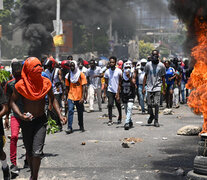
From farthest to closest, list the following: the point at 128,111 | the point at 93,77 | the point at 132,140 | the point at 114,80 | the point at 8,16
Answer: the point at 8,16 < the point at 93,77 < the point at 114,80 < the point at 128,111 < the point at 132,140

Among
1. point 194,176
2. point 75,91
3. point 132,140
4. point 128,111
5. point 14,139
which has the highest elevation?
point 75,91

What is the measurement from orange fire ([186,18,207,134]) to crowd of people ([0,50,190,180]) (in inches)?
79.2

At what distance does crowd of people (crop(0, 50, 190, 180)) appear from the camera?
5699 millimetres

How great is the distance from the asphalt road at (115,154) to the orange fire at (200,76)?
899 millimetres

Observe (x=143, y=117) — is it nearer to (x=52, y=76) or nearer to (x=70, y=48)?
(x=52, y=76)

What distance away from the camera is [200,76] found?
7.23m

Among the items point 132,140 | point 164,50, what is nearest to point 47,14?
point 132,140

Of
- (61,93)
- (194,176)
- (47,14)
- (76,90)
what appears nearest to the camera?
(194,176)

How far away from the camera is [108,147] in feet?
28.2

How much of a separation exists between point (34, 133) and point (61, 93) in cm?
579

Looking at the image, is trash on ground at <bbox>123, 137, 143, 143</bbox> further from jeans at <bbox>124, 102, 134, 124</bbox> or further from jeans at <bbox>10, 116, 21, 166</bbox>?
jeans at <bbox>10, 116, 21, 166</bbox>

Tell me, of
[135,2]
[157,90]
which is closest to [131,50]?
[135,2]

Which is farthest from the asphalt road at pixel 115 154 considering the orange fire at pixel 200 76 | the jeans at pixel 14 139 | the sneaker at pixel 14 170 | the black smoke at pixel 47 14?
the black smoke at pixel 47 14

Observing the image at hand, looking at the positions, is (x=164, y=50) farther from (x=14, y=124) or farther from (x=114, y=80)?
(x=14, y=124)
